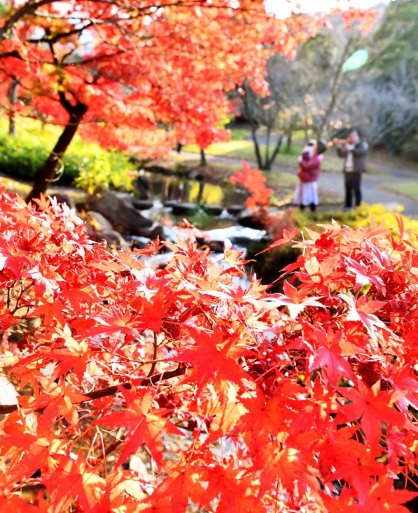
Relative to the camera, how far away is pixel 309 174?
452 inches

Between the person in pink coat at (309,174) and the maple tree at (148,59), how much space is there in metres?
4.57

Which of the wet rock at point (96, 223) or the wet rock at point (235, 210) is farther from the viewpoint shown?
the wet rock at point (235, 210)

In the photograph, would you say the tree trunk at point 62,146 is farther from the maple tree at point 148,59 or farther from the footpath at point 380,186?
the footpath at point 380,186

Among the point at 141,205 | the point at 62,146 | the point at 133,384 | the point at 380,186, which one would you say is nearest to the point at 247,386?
the point at 133,384

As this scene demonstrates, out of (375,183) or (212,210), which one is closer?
(212,210)

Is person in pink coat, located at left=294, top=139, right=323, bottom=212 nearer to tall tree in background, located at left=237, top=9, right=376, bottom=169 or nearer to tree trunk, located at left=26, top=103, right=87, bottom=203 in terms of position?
tree trunk, located at left=26, top=103, right=87, bottom=203

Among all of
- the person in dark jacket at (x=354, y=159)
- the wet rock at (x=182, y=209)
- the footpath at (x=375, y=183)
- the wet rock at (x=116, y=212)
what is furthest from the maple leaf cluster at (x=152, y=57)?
the footpath at (x=375, y=183)

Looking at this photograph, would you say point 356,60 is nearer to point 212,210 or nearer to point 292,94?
point 292,94

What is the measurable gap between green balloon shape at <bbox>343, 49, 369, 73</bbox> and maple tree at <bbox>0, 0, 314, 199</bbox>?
15.1m

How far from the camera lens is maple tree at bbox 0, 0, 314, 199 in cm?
570

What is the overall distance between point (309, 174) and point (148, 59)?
614 cm

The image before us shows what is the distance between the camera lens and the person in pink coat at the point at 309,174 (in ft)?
37.7

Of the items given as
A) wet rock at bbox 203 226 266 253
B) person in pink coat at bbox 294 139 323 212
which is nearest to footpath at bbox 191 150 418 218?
person in pink coat at bbox 294 139 323 212

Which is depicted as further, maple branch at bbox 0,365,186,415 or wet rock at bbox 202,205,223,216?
wet rock at bbox 202,205,223,216
